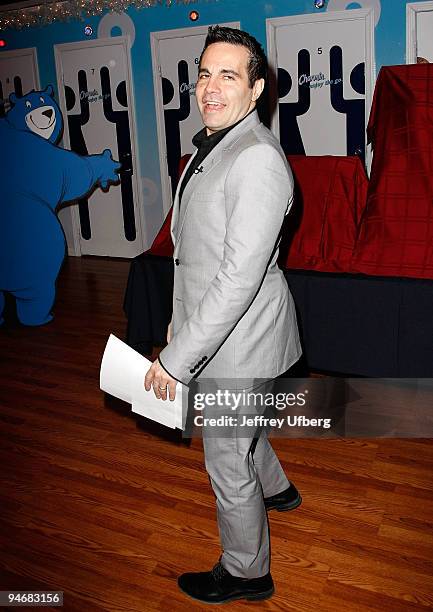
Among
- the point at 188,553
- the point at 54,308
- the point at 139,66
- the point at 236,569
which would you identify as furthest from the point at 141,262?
the point at 139,66

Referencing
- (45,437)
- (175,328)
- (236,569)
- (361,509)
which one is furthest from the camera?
(45,437)

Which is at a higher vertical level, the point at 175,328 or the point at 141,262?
the point at 175,328

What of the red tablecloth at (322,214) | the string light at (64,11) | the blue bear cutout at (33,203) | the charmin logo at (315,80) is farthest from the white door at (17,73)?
the red tablecloth at (322,214)

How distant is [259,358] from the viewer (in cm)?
162

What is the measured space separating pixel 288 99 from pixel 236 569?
4.24 metres

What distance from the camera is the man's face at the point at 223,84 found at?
1.49 metres

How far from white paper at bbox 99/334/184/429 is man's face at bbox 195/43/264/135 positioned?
1.99ft

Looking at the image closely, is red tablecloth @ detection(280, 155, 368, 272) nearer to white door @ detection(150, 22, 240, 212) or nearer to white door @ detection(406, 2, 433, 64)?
white door @ detection(406, 2, 433, 64)

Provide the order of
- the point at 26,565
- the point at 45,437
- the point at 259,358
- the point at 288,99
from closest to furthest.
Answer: the point at 259,358, the point at 26,565, the point at 45,437, the point at 288,99

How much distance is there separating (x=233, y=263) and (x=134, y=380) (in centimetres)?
42

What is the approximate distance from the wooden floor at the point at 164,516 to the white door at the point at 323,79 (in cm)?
302

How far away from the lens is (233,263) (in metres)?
1.43

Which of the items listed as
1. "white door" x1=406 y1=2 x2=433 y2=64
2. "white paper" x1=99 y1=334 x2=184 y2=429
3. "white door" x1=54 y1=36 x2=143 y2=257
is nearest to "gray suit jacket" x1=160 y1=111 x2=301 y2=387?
"white paper" x1=99 y1=334 x2=184 y2=429

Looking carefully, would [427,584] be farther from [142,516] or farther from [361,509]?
[142,516]
